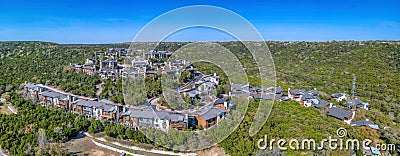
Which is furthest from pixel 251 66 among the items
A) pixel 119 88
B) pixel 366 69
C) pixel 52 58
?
pixel 52 58

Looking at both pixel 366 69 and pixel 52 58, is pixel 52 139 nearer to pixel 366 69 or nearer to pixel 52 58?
pixel 52 58

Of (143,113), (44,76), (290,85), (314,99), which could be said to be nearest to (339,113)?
(314,99)

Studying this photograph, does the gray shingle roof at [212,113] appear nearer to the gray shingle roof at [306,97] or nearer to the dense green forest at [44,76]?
the gray shingle roof at [306,97]

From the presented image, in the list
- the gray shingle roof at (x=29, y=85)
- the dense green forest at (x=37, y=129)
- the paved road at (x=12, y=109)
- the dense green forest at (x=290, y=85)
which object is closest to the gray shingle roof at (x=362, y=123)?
the dense green forest at (x=290, y=85)

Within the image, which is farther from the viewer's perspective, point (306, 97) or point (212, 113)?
point (306, 97)

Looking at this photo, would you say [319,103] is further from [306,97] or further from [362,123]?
[362,123]

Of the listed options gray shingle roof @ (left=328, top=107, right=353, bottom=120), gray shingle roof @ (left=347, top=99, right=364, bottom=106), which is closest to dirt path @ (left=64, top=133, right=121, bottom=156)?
gray shingle roof @ (left=328, top=107, right=353, bottom=120)

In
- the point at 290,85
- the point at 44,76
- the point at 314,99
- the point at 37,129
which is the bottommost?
the point at 37,129
